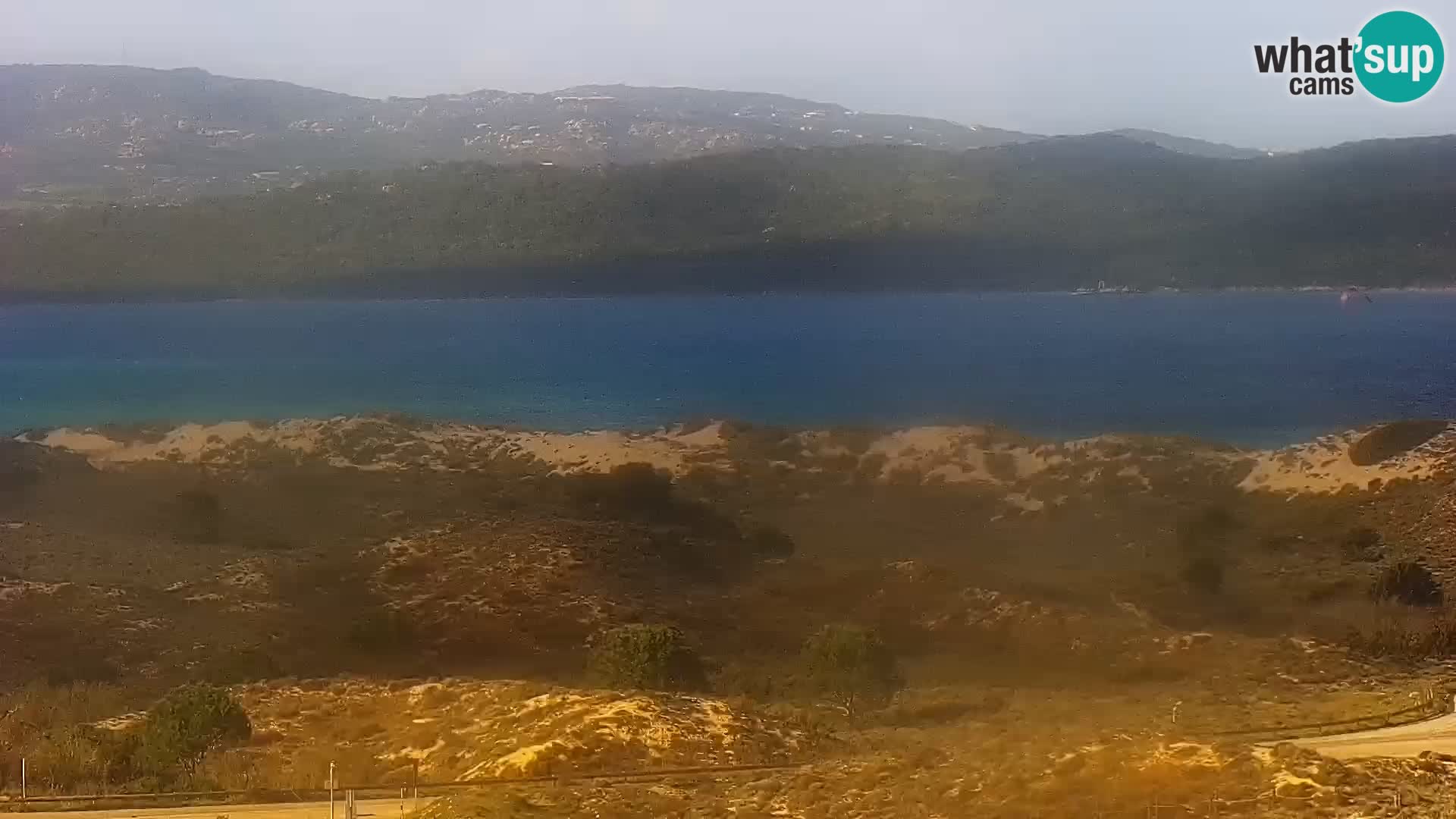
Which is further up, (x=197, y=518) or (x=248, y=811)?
(x=197, y=518)

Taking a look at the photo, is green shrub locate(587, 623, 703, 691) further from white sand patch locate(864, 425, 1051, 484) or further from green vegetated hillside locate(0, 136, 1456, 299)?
green vegetated hillside locate(0, 136, 1456, 299)

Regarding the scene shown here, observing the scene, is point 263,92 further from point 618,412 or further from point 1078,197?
point 1078,197

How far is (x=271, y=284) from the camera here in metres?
8.62

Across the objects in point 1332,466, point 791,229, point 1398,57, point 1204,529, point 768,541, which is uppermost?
point 1398,57

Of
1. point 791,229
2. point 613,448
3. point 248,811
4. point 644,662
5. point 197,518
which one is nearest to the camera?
point 248,811

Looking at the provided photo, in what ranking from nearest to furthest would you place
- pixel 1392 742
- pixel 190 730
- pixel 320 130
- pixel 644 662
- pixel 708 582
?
pixel 1392 742 → pixel 190 730 → pixel 644 662 → pixel 708 582 → pixel 320 130

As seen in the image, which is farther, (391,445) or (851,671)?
(391,445)

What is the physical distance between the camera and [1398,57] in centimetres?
747

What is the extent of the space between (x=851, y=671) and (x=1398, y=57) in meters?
5.24

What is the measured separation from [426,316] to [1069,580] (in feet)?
15.9

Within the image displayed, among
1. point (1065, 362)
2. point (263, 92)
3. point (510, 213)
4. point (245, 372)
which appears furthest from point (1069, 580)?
point (263, 92)

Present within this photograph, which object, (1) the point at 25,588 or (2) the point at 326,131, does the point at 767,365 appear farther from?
(1) the point at 25,588

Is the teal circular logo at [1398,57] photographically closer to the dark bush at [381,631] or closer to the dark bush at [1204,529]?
the dark bush at [1204,529]

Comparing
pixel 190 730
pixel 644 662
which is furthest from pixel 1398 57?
pixel 190 730
